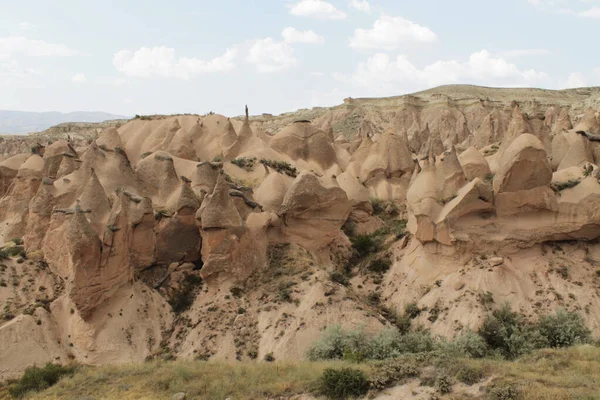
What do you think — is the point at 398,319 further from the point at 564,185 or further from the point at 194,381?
the point at 194,381

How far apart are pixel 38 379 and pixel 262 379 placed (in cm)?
710

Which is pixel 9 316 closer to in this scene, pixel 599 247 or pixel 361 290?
pixel 361 290

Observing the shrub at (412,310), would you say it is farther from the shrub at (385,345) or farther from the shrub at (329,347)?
the shrub at (329,347)

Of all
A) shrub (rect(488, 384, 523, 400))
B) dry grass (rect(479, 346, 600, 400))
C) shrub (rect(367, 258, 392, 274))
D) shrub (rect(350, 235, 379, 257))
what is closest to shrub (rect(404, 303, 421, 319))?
shrub (rect(367, 258, 392, 274))

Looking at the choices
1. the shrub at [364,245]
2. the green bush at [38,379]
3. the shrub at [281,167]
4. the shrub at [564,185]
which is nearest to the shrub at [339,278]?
the shrub at [364,245]

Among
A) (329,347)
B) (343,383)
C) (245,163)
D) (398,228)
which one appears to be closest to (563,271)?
(398,228)

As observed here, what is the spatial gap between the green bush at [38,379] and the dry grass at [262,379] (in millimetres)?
478

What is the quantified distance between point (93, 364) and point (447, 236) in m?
14.4

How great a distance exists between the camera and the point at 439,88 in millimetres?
119625

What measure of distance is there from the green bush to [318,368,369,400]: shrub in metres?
8.61

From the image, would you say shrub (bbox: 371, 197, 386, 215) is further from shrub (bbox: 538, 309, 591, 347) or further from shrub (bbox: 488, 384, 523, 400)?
shrub (bbox: 488, 384, 523, 400)

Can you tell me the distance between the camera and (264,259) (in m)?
23.5

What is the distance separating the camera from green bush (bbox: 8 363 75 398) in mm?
16391

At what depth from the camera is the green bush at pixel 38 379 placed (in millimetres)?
16391
